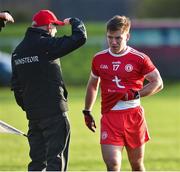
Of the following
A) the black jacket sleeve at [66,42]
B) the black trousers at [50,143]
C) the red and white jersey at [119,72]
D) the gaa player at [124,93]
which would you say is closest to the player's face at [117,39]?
the gaa player at [124,93]

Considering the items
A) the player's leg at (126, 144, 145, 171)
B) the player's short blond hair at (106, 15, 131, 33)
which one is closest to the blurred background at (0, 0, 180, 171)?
the player's leg at (126, 144, 145, 171)

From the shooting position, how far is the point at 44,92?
10.6 m

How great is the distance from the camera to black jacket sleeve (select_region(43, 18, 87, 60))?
10250mm

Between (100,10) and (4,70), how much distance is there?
115 feet

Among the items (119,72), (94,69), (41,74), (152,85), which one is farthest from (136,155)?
(41,74)

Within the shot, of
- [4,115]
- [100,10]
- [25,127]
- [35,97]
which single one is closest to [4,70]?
[4,115]

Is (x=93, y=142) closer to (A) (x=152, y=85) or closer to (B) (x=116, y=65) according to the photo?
(A) (x=152, y=85)

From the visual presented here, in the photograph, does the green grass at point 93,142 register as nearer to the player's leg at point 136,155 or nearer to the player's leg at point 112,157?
the player's leg at point 136,155

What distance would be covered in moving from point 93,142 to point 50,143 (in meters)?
8.49

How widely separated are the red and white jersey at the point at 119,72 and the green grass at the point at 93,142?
3.64 metres

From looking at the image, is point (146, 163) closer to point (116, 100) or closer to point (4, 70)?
point (116, 100)

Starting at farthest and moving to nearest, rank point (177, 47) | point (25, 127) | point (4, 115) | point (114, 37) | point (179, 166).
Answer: point (177, 47) → point (4, 115) → point (25, 127) → point (179, 166) → point (114, 37)

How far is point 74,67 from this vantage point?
40.9 metres

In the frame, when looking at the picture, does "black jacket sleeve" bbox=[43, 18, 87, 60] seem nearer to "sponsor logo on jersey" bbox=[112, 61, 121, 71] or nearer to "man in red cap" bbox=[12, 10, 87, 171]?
"man in red cap" bbox=[12, 10, 87, 171]
